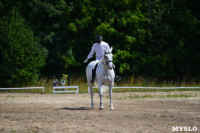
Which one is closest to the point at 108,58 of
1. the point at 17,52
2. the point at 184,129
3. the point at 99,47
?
the point at 99,47

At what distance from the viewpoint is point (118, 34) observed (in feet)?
108

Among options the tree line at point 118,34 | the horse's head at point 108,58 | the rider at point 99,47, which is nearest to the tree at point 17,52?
the tree line at point 118,34

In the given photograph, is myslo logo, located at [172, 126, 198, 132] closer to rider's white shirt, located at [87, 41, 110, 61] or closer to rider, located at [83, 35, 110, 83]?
rider, located at [83, 35, 110, 83]

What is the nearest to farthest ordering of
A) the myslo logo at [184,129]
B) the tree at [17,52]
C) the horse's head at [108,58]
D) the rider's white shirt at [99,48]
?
the myslo logo at [184,129]
the horse's head at [108,58]
the rider's white shirt at [99,48]
the tree at [17,52]

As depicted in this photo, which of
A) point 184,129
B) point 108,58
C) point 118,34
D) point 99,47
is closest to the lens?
point 184,129

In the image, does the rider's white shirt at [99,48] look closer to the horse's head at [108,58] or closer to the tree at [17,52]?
the horse's head at [108,58]

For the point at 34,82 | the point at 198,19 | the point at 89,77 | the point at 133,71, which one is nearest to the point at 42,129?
the point at 89,77

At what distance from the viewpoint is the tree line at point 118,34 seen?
3253 cm

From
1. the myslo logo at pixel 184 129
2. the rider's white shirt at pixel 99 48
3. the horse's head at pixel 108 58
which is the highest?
the rider's white shirt at pixel 99 48

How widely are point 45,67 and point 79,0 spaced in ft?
28.7

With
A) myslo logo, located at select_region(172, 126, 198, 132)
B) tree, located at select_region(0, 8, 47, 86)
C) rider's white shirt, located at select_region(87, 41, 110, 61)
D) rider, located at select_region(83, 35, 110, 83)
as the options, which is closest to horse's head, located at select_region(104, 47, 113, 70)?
rider, located at select_region(83, 35, 110, 83)

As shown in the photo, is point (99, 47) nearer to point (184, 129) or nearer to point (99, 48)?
point (99, 48)

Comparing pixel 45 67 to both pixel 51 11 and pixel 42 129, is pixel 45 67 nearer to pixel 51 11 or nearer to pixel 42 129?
pixel 51 11

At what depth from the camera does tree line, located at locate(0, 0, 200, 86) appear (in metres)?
32.5
